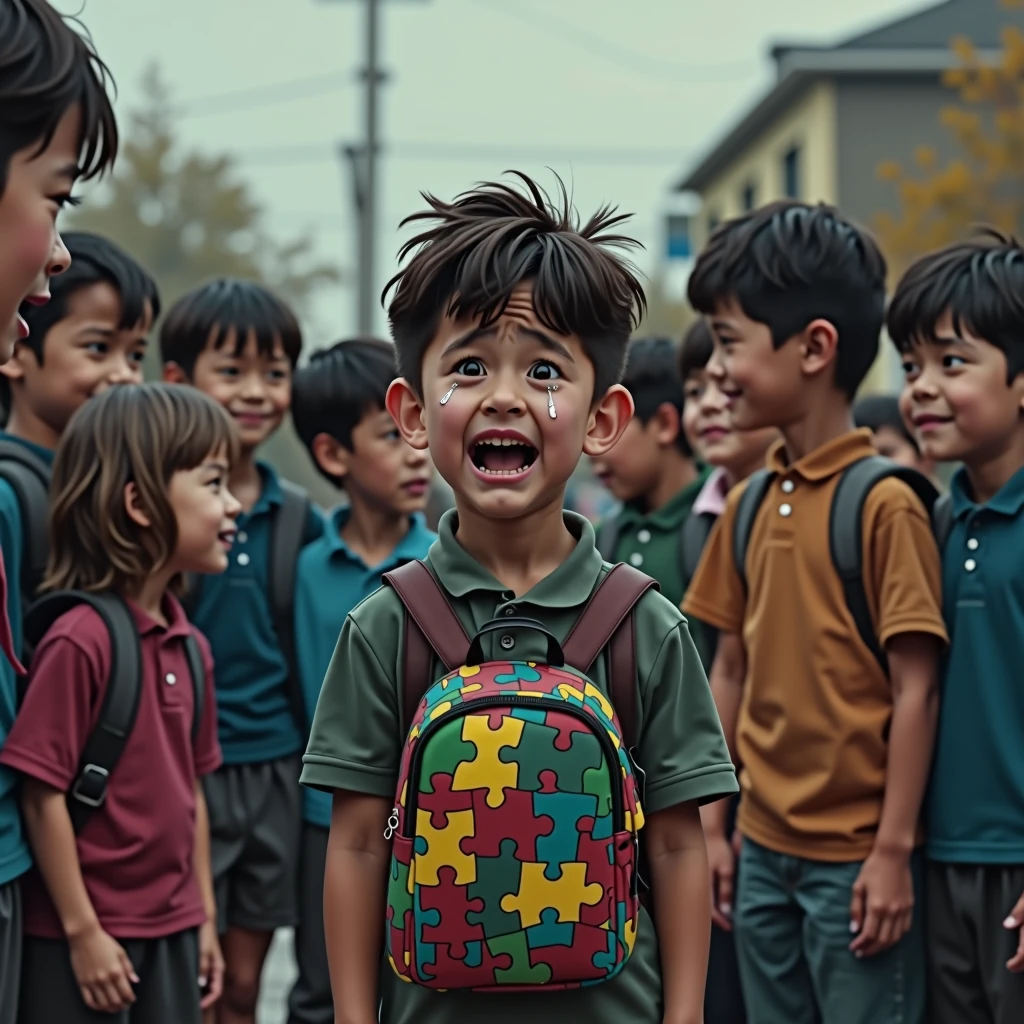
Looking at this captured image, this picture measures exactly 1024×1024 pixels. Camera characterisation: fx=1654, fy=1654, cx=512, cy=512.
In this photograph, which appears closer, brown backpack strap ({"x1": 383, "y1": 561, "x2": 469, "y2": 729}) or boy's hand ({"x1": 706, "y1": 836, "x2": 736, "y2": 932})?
brown backpack strap ({"x1": 383, "y1": 561, "x2": 469, "y2": 729})

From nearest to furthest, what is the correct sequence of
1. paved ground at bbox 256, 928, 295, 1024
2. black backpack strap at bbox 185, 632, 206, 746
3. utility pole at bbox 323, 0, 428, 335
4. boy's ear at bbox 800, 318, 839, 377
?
black backpack strap at bbox 185, 632, 206, 746 → boy's ear at bbox 800, 318, 839, 377 → paved ground at bbox 256, 928, 295, 1024 → utility pole at bbox 323, 0, 428, 335

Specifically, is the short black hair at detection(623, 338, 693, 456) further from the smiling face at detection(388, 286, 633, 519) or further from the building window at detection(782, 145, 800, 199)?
Result: the building window at detection(782, 145, 800, 199)

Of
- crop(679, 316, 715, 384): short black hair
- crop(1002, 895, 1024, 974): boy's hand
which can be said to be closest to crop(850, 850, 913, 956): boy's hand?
crop(1002, 895, 1024, 974): boy's hand

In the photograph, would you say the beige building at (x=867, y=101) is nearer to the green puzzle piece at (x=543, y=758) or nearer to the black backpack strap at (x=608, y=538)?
the black backpack strap at (x=608, y=538)

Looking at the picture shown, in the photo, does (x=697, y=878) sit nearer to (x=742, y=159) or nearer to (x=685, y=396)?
(x=685, y=396)

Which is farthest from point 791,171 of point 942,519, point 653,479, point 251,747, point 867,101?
point 942,519

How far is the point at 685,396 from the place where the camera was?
5387 millimetres

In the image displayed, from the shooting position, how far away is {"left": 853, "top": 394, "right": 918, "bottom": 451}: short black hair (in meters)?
6.36

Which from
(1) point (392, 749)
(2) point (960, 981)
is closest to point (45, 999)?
(1) point (392, 749)

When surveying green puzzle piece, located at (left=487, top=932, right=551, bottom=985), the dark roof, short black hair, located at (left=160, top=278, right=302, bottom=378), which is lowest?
green puzzle piece, located at (left=487, top=932, right=551, bottom=985)

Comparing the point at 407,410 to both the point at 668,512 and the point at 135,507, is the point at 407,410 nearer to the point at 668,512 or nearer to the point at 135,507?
the point at 135,507

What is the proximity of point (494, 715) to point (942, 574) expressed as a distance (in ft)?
5.21

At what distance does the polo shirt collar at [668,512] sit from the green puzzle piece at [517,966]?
2808mm

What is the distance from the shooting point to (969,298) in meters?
3.55
